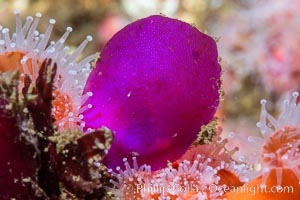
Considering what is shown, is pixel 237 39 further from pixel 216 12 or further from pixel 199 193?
pixel 199 193

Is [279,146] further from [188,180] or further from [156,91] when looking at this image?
[156,91]

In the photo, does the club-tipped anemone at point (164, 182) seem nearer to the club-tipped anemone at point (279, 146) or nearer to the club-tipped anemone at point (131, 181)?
the club-tipped anemone at point (131, 181)

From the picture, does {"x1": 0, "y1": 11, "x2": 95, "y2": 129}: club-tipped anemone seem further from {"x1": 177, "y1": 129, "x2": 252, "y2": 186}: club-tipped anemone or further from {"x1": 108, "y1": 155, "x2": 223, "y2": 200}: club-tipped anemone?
{"x1": 177, "y1": 129, "x2": 252, "y2": 186}: club-tipped anemone

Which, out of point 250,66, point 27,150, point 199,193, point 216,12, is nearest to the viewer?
point 27,150

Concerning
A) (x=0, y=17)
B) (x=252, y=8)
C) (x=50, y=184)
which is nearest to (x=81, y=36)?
(x=0, y=17)

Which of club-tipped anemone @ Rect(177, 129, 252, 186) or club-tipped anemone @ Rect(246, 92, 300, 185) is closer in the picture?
club-tipped anemone @ Rect(246, 92, 300, 185)

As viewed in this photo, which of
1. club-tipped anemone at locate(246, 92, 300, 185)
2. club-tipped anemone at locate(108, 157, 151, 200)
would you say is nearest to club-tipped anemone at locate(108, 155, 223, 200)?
club-tipped anemone at locate(108, 157, 151, 200)
